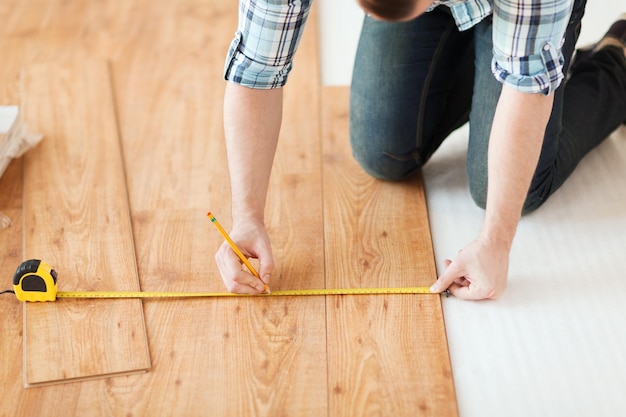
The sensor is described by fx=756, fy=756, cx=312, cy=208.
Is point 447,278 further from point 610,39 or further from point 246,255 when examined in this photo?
point 610,39

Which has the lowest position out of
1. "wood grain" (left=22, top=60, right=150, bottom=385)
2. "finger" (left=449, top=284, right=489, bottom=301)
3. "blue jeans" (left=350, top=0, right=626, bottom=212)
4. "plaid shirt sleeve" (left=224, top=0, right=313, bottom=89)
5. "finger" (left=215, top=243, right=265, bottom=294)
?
"wood grain" (left=22, top=60, right=150, bottom=385)

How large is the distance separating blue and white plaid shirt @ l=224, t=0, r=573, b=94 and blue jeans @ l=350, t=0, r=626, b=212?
0.32 m

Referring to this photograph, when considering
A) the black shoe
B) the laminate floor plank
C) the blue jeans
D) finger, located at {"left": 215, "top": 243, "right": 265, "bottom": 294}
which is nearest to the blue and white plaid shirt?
the blue jeans

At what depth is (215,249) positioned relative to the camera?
83.0 inches

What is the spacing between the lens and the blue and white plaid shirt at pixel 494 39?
5.29 ft

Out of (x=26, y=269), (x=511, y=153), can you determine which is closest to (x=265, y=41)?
(x=511, y=153)

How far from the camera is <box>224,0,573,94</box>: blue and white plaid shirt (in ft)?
5.29

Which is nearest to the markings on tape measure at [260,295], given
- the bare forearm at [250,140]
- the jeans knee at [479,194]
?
the bare forearm at [250,140]

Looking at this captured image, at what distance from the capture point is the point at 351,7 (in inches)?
131

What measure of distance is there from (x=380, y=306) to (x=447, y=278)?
0.61 ft

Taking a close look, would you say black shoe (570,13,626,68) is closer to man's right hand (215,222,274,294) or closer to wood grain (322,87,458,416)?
wood grain (322,87,458,416)

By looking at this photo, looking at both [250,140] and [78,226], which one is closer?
[250,140]

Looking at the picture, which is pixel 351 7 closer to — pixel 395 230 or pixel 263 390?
pixel 395 230

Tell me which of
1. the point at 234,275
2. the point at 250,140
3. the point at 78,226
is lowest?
the point at 78,226
